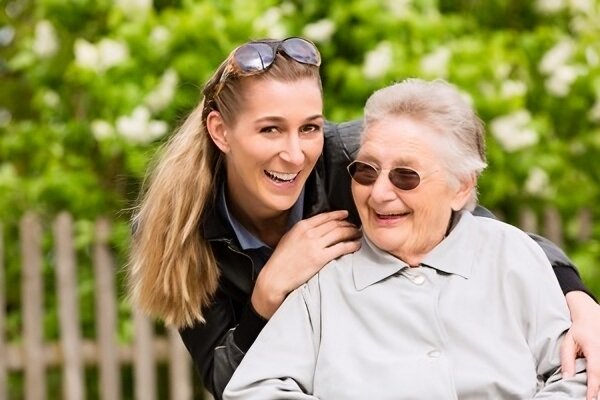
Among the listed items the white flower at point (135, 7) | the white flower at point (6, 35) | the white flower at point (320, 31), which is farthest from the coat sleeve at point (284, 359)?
the white flower at point (6, 35)

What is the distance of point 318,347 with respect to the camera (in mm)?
3094

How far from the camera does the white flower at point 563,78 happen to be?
20.1ft

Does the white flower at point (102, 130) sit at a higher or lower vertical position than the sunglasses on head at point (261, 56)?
higher

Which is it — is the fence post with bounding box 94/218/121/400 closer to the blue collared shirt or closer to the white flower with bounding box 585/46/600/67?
the white flower with bounding box 585/46/600/67

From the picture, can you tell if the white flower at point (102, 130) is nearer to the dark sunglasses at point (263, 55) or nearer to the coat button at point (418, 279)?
the dark sunglasses at point (263, 55)

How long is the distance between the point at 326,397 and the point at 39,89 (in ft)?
13.6

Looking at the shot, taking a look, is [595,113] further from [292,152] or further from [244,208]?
[292,152]

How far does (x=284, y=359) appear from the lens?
120 inches

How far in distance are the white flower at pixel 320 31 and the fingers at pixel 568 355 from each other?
3.26 meters

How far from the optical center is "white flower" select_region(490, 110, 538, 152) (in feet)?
19.2

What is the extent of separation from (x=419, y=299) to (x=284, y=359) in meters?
0.35

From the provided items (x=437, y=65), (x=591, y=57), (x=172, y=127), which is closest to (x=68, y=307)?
(x=172, y=127)

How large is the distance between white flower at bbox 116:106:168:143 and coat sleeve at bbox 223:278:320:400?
277cm

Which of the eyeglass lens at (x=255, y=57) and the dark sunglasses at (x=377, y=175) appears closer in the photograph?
the dark sunglasses at (x=377, y=175)
